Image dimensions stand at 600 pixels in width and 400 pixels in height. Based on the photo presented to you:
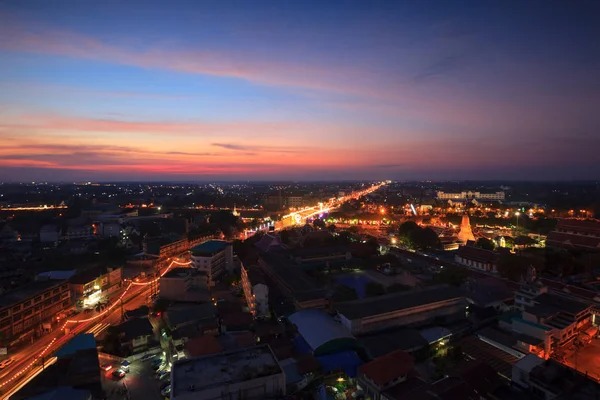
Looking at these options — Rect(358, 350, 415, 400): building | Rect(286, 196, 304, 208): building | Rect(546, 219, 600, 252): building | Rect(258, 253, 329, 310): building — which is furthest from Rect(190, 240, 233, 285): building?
Rect(286, 196, 304, 208): building

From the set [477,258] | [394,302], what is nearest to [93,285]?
[394,302]

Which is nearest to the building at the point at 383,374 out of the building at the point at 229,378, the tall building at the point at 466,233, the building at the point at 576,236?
the building at the point at 229,378

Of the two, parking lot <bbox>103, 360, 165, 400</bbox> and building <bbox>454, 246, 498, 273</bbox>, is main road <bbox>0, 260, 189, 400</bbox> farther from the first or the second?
building <bbox>454, 246, 498, 273</bbox>

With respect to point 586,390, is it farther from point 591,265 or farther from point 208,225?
point 208,225

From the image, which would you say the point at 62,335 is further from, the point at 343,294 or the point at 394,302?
the point at 394,302

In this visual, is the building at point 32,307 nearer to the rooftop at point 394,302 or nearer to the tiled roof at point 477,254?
the rooftop at point 394,302
